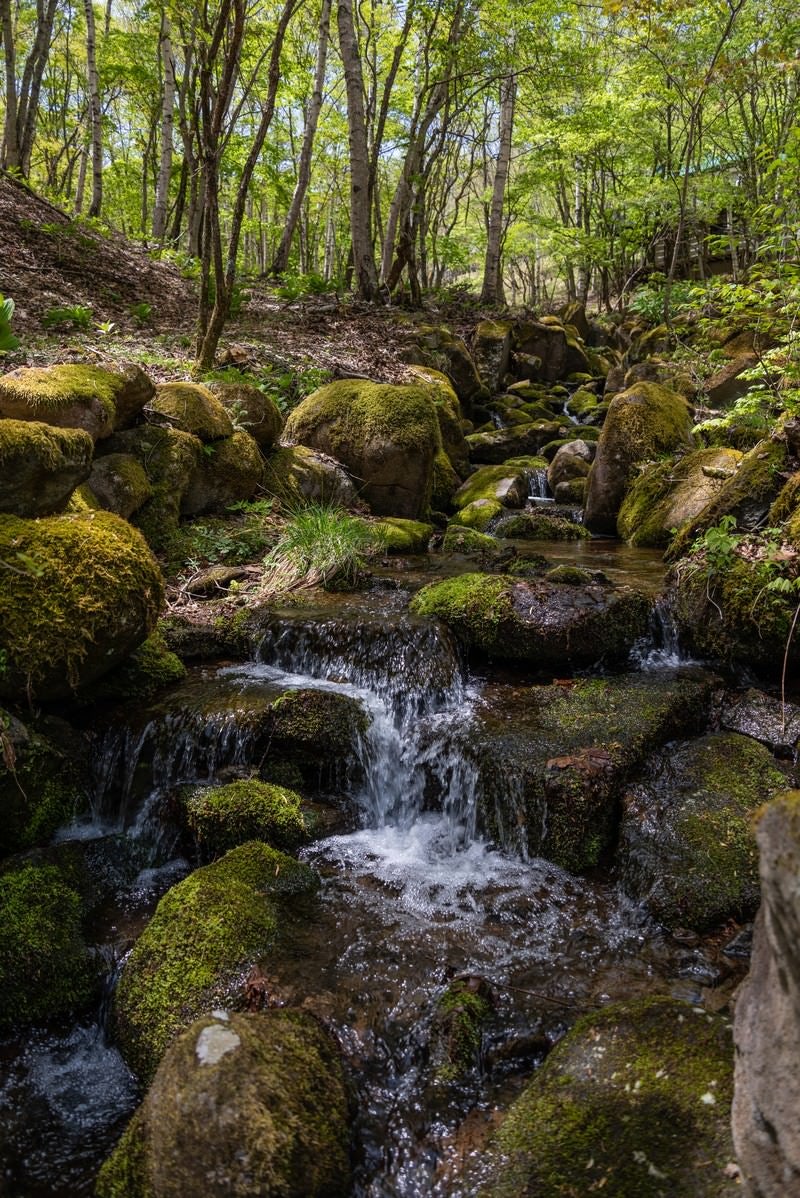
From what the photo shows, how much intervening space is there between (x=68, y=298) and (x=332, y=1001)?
11491mm

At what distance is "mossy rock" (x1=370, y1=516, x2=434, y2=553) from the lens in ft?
27.2

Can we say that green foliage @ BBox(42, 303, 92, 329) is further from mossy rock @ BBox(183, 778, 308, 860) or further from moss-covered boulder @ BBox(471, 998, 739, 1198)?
moss-covered boulder @ BBox(471, 998, 739, 1198)

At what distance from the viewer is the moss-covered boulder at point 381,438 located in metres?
9.16

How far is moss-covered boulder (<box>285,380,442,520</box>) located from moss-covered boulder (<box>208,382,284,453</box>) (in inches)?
39.4

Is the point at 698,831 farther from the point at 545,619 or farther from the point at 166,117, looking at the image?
the point at 166,117

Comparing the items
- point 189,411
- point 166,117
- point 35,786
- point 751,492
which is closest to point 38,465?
point 35,786

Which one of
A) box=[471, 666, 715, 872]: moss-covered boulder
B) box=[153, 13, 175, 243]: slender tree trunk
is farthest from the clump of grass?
box=[153, 13, 175, 243]: slender tree trunk

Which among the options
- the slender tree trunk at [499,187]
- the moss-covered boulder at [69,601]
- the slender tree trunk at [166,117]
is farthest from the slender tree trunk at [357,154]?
the moss-covered boulder at [69,601]

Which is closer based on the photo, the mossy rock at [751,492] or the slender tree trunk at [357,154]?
the mossy rock at [751,492]

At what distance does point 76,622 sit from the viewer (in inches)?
167

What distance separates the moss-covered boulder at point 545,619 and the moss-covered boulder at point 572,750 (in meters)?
0.33

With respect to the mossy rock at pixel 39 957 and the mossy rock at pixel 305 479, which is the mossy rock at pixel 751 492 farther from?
the mossy rock at pixel 39 957

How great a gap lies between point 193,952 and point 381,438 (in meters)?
7.09

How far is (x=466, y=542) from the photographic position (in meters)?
8.66
